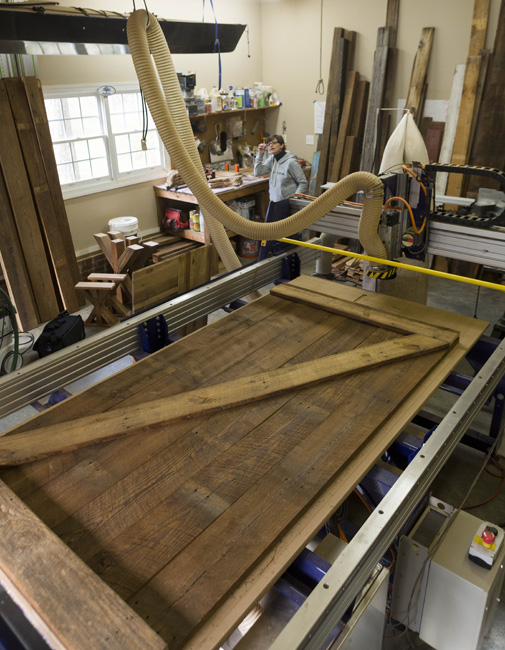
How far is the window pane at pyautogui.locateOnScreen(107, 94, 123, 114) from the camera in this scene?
5.49 m

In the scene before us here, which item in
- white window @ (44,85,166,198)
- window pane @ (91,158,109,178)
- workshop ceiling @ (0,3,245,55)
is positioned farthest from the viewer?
window pane @ (91,158,109,178)

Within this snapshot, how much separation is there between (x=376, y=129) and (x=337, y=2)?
1.57 metres

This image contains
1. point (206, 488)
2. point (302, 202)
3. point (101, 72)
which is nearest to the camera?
point (206, 488)

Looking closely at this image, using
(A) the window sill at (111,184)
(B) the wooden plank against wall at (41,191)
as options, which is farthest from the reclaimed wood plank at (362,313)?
(A) the window sill at (111,184)

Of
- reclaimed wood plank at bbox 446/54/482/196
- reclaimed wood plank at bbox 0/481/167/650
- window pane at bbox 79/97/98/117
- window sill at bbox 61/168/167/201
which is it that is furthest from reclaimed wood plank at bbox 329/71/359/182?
reclaimed wood plank at bbox 0/481/167/650

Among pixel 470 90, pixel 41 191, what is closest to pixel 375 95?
pixel 470 90

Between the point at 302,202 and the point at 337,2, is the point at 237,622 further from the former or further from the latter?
the point at 337,2

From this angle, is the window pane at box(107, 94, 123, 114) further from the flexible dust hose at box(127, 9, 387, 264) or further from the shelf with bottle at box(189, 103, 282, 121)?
the flexible dust hose at box(127, 9, 387, 264)

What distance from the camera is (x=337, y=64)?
6070 mm

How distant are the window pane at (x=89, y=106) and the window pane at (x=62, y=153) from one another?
1.30ft

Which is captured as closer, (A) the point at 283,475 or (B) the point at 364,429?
(A) the point at 283,475

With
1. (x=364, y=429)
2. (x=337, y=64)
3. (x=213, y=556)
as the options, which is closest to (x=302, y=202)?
(x=364, y=429)

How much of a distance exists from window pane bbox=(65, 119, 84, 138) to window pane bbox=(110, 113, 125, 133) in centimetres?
37

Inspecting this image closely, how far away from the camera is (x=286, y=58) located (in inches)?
263
